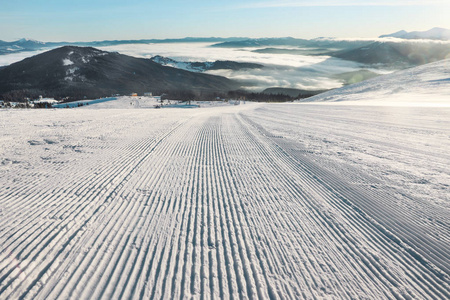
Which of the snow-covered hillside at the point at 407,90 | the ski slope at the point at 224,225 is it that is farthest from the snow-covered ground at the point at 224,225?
the snow-covered hillside at the point at 407,90

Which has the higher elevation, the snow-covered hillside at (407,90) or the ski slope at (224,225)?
the snow-covered hillside at (407,90)

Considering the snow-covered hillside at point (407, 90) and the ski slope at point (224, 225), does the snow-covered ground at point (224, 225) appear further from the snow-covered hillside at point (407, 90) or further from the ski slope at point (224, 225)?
the snow-covered hillside at point (407, 90)

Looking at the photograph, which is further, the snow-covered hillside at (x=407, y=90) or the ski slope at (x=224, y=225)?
the snow-covered hillside at (x=407, y=90)

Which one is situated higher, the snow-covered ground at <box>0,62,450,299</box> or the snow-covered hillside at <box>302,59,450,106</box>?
the snow-covered hillside at <box>302,59,450,106</box>

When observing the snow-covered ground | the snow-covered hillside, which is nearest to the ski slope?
the snow-covered ground

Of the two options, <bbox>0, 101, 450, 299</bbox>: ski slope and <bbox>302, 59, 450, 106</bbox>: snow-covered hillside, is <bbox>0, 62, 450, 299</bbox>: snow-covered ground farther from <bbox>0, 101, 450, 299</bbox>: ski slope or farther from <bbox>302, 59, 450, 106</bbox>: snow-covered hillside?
<bbox>302, 59, 450, 106</bbox>: snow-covered hillside
